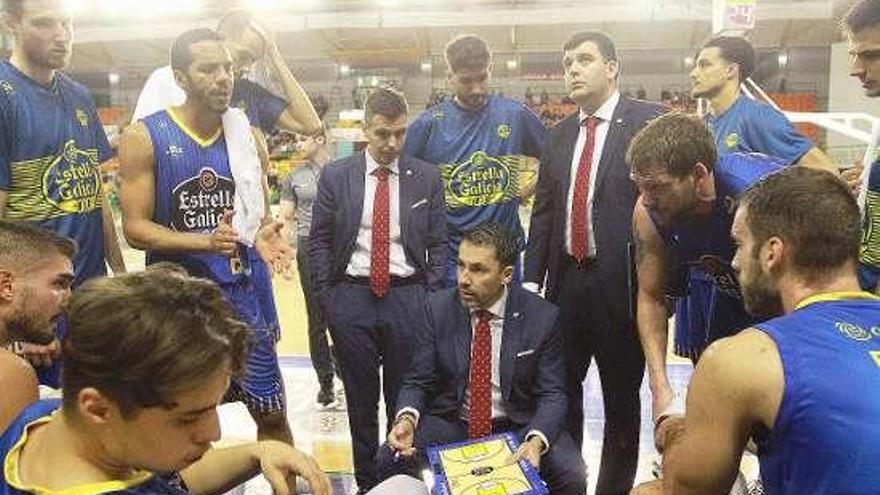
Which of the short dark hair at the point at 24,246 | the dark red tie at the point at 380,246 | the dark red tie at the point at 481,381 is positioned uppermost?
the short dark hair at the point at 24,246

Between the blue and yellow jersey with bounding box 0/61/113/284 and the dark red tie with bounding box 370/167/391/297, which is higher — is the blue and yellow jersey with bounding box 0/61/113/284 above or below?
above

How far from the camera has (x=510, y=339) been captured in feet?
10.8

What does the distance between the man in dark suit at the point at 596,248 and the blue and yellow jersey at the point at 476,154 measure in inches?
14.4

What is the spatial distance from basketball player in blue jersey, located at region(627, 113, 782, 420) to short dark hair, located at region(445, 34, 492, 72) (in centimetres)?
125

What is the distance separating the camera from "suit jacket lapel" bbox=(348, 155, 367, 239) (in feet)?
12.1

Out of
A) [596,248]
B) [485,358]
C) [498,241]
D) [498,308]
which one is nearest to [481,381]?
[485,358]

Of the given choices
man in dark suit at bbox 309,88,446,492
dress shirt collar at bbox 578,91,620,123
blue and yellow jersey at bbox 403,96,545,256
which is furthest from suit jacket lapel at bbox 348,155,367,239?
dress shirt collar at bbox 578,91,620,123

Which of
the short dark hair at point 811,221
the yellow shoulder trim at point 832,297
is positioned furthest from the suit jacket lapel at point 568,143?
the yellow shoulder trim at point 832,297

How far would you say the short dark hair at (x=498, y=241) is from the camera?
3.29 meters

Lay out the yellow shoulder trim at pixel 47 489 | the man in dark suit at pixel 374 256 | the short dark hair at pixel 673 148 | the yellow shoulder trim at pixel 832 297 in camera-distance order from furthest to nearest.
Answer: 1. the man in dark suit at pixel 374 256
2. the short dark hair at pixel 673 148
3. the yellow shoulder trim at pixel 832 297
4. the yellow shoulder trim at pixel 47 489

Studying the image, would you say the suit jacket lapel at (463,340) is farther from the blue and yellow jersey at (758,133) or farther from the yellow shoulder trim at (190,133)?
the blue and yellow jersey at (758,133)

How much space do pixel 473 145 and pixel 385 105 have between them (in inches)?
21.0

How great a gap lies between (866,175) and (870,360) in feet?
5.37

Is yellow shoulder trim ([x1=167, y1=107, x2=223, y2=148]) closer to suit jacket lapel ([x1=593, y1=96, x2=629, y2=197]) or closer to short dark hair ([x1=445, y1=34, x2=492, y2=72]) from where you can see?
short dark hair ([x1=445, y1=34, x2=492, y2=72])
